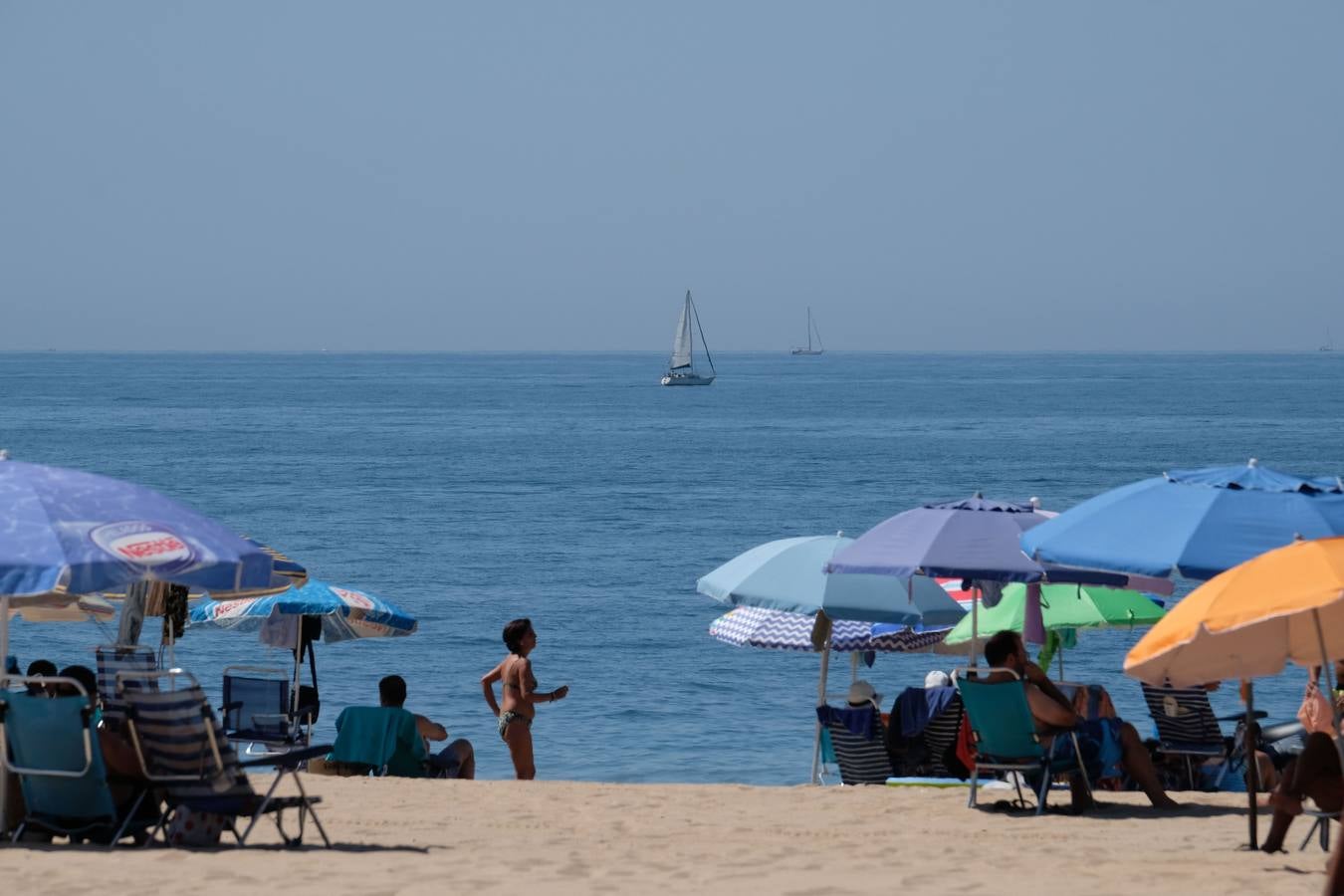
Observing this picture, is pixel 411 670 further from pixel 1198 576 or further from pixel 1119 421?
pixel 1119 421

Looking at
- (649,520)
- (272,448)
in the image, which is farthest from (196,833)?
(272,448)

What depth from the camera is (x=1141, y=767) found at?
939cm

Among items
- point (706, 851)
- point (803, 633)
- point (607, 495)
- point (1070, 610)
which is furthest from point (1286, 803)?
point (607, 495)

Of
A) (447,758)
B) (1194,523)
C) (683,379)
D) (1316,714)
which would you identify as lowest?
(683,379)

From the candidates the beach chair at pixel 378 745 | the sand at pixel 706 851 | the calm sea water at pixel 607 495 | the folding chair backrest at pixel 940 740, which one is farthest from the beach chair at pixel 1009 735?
the calm sea water at pixel 607 495

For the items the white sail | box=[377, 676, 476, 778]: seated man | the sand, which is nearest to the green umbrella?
the sand

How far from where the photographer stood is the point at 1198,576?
8711mm

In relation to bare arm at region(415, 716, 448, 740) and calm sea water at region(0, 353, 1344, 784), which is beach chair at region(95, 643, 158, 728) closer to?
bare arm at region(415, 716, 448, 740)

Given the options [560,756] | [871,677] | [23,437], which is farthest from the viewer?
[23,437]

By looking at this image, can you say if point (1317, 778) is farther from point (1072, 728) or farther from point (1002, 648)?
point (1002, 648)

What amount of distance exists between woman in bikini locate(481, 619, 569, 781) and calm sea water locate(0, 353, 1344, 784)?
4524 millimetres

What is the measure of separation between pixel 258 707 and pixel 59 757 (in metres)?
4.38

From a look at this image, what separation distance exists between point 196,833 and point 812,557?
4771 mm

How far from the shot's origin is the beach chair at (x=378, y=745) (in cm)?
1113
